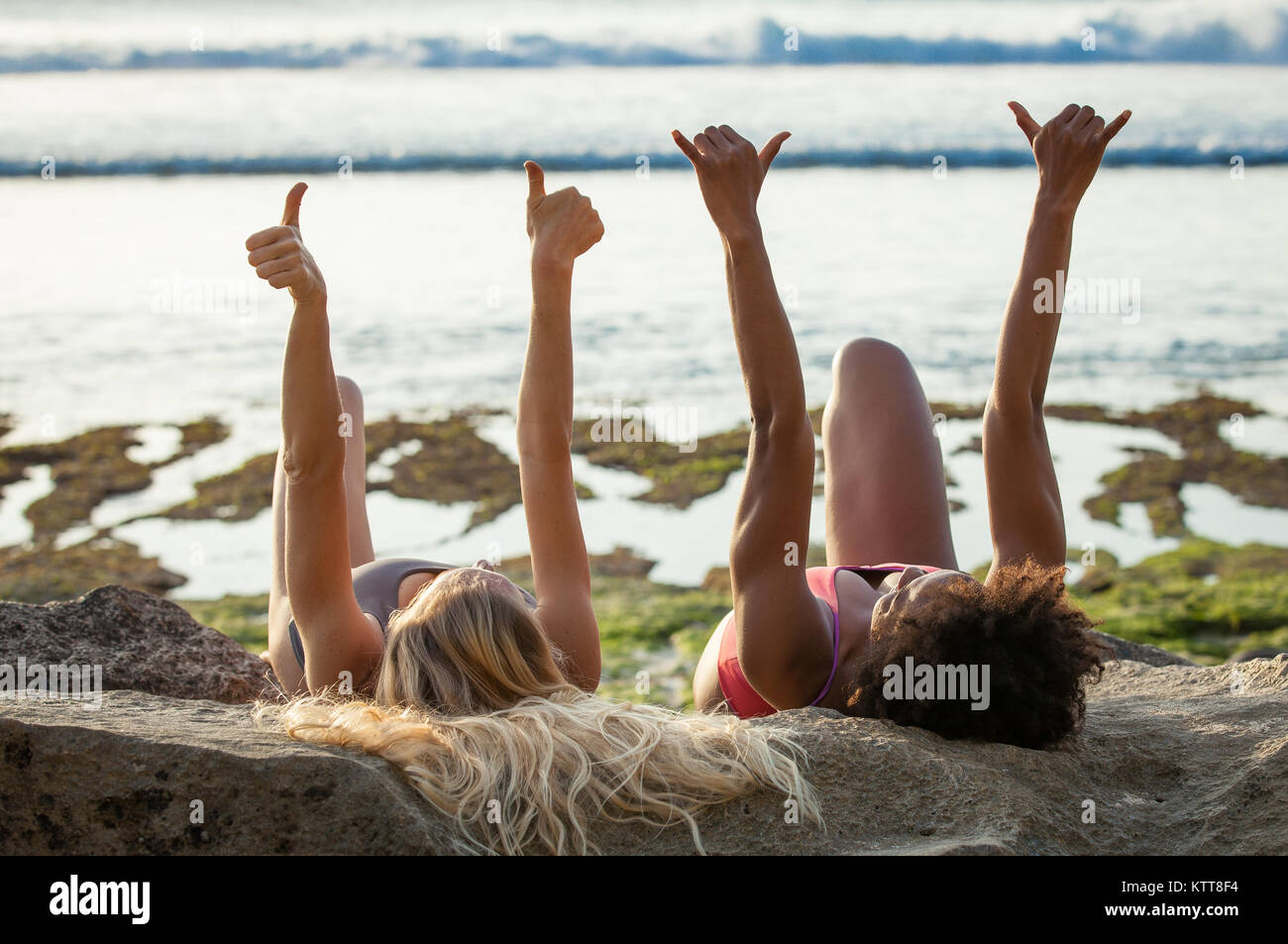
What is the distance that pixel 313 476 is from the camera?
2.84 meters

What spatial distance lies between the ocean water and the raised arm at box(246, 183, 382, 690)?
361 cm

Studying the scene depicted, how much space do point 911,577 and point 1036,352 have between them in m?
0.69

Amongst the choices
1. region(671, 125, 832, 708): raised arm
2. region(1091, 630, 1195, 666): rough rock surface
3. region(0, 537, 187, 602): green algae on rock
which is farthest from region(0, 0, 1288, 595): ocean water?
region(671, 125, 832, 708): raised arm

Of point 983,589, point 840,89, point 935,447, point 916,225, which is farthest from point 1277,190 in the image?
point 983,589

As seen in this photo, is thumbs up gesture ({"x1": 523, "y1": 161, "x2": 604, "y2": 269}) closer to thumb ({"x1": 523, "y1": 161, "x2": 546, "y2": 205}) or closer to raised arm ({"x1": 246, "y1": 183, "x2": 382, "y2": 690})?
thumb ({"x1": 523, "y1": 161, "x2": 546, "y2": 205})

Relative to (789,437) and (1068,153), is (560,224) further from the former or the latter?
(1068,153)

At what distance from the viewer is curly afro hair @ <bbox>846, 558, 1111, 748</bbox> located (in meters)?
2.60

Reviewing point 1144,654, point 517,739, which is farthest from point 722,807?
point 1144,654

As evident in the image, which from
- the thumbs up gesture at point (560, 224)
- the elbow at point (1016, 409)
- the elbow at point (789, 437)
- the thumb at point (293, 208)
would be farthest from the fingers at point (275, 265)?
the elbow at point (1016, 409)

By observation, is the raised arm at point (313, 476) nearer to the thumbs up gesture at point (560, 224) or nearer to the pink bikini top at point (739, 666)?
the thumbs up gesture at point (560, 224)

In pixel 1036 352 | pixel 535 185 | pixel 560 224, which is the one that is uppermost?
pixel 535 185

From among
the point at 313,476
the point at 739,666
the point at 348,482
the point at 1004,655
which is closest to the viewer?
the point at 1004,655

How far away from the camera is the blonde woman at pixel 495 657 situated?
7.64 feet

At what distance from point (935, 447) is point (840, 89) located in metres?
21.8
